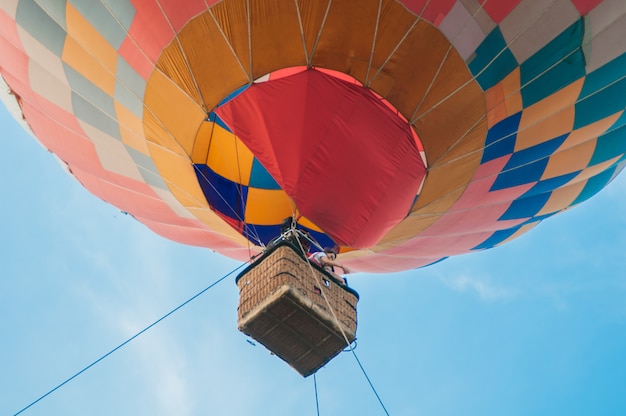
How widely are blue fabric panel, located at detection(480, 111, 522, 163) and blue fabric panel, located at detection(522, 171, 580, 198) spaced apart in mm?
834

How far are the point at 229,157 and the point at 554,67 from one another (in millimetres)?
2668

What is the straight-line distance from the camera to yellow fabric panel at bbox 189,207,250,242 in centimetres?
708

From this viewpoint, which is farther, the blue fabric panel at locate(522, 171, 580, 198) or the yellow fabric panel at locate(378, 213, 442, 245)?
the blue fabric panel at locate(522, 171, 580, 198)

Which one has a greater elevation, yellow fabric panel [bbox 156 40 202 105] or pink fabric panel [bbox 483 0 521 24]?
yellow fabric panel [bbox 156 40 202 105]

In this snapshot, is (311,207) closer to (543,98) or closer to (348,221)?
(348,221)

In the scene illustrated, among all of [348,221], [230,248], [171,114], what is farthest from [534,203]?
[171,114]

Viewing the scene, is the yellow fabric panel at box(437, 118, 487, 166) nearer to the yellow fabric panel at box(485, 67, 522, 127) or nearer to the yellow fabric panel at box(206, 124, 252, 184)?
the yellow fabric panel at box(485, 67, 522, 127)

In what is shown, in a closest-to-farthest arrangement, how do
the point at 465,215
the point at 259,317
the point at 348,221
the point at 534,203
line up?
the point at 259,317 < the point at 348,221 < the point at 465,215 < the point at 534,203

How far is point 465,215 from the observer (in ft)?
Answer: 23.7

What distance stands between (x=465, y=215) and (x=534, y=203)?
84 cm

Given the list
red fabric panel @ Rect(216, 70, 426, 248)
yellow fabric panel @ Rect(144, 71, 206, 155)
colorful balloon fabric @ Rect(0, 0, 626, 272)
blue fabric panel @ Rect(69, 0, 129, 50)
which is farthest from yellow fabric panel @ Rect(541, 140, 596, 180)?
blue fabric panel @ Rect(69, 0, 129, 50)

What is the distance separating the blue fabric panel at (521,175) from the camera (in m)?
6.96

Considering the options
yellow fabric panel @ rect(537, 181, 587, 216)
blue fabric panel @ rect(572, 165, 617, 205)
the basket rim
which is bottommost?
the basket rim

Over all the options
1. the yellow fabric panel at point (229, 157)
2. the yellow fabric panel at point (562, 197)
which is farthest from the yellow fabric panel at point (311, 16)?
the yellow fabric panel at point (562, 197)
